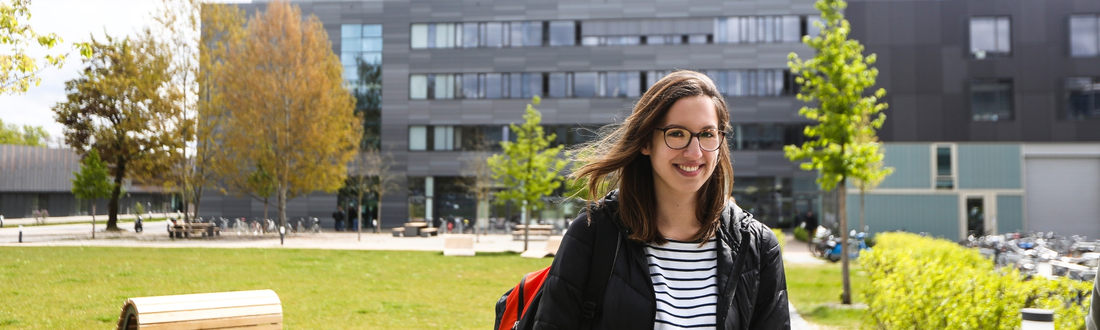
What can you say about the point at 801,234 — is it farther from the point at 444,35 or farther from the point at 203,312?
the point at 203,312

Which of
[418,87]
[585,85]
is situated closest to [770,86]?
[585,85]

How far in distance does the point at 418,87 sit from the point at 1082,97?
3606 cm

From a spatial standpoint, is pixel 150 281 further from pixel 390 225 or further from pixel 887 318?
pixel 390 225

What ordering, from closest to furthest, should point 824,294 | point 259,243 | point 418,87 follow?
1. point 824,294
2. point 259,243
3. point 418,87

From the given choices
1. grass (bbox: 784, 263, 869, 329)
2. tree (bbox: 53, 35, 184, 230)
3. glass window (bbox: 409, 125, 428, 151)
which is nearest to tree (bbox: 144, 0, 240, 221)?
tree (bbox: 53, 35, 184, 230)

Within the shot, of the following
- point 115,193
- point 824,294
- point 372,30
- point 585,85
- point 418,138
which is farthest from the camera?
point 372,30

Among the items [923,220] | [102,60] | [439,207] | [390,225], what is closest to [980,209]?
[923,220]

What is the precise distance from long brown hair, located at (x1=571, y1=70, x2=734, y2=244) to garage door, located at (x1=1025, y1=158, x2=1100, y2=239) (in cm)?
4018

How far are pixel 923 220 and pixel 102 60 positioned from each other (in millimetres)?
43515

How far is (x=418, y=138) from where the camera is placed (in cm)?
4872

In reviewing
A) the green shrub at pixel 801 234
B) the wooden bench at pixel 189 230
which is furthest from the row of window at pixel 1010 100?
the wooden bench at pixel 189 230

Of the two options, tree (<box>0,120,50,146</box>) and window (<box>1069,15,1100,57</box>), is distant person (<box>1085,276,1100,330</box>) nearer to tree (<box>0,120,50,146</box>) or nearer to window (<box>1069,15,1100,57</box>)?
window (<box>1069,15,1100,57</box>)

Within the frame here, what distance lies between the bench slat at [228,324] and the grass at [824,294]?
7560 mm

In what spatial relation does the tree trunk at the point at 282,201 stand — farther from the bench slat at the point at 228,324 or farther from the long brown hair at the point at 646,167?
the long brown hair at the point at 646,167
